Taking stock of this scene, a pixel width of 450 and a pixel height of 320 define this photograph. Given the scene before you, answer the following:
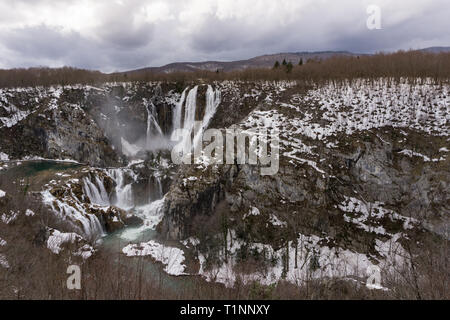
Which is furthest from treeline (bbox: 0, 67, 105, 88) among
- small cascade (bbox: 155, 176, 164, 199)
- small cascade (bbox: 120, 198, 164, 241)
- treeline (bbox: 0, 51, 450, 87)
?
small cascade (bbox: 120, 198, 164, 241)

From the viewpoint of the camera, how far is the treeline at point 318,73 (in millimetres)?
37094

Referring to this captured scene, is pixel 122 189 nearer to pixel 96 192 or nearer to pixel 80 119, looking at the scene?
pixel 96 192

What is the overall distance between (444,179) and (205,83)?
44210 mm

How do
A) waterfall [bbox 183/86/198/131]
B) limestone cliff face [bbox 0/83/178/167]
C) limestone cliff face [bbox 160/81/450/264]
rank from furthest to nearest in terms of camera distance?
1. waterfall [bbox 183/86/198/131]
2. limestone cliff face [bbox 0/83/178/167]
3. limestone cliff face [bbox 160/81/450/264]

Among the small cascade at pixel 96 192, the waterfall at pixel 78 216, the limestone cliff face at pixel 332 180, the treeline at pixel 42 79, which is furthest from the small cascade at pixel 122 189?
the treeline at pixel 42 79

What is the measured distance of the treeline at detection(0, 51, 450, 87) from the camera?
37094 millimetres

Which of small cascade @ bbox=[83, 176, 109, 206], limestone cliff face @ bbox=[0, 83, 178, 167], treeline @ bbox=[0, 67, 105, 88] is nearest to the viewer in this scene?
small cascade @ bbox=[83, 176, 109, 206]

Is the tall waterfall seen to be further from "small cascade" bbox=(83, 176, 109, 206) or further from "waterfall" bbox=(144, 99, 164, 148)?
"small cascade" bbox=(83, 176, 109, 206)

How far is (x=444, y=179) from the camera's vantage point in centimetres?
2052

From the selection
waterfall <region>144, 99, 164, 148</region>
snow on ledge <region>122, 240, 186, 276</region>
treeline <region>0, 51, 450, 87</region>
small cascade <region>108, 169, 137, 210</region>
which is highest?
treeline <region>0, 51, 450, 87</region>

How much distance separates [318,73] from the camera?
4409 centimetres

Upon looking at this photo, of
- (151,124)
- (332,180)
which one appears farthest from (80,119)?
(332,180)
